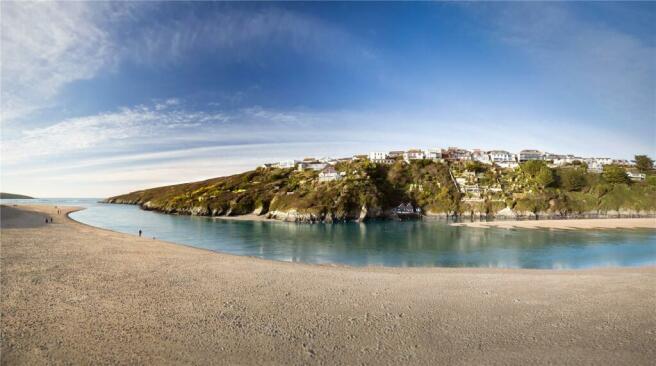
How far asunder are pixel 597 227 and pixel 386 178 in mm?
51415

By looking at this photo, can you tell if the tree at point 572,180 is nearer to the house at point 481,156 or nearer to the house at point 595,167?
the house at point 595,167

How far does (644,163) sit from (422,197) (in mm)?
80527

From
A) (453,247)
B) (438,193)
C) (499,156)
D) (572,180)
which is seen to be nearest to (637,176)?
(572,180)

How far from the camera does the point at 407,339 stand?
1198 centimetres

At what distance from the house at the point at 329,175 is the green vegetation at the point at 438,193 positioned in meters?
1.89

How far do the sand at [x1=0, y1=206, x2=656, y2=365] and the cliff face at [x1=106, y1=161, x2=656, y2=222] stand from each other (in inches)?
2241

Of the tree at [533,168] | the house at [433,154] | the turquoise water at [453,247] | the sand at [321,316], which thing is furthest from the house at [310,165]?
the sand at [321,316]

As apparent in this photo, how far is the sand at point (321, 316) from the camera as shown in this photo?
426 inches

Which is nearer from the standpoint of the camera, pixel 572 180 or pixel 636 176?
pixel 572 180

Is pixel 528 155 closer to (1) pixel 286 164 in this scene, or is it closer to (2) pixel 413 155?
(2) pixel 413 155

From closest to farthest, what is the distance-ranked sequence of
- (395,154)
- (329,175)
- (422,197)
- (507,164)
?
(422,197) < (329,175) < (507,164) < (395,154)

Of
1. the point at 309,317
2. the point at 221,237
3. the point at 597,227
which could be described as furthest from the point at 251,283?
the point at 597,227

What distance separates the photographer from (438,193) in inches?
3610

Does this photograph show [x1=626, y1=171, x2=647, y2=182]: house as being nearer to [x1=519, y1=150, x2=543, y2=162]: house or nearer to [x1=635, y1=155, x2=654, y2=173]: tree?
[x1=635, y1=155, x2=654, y2=173]: tree
